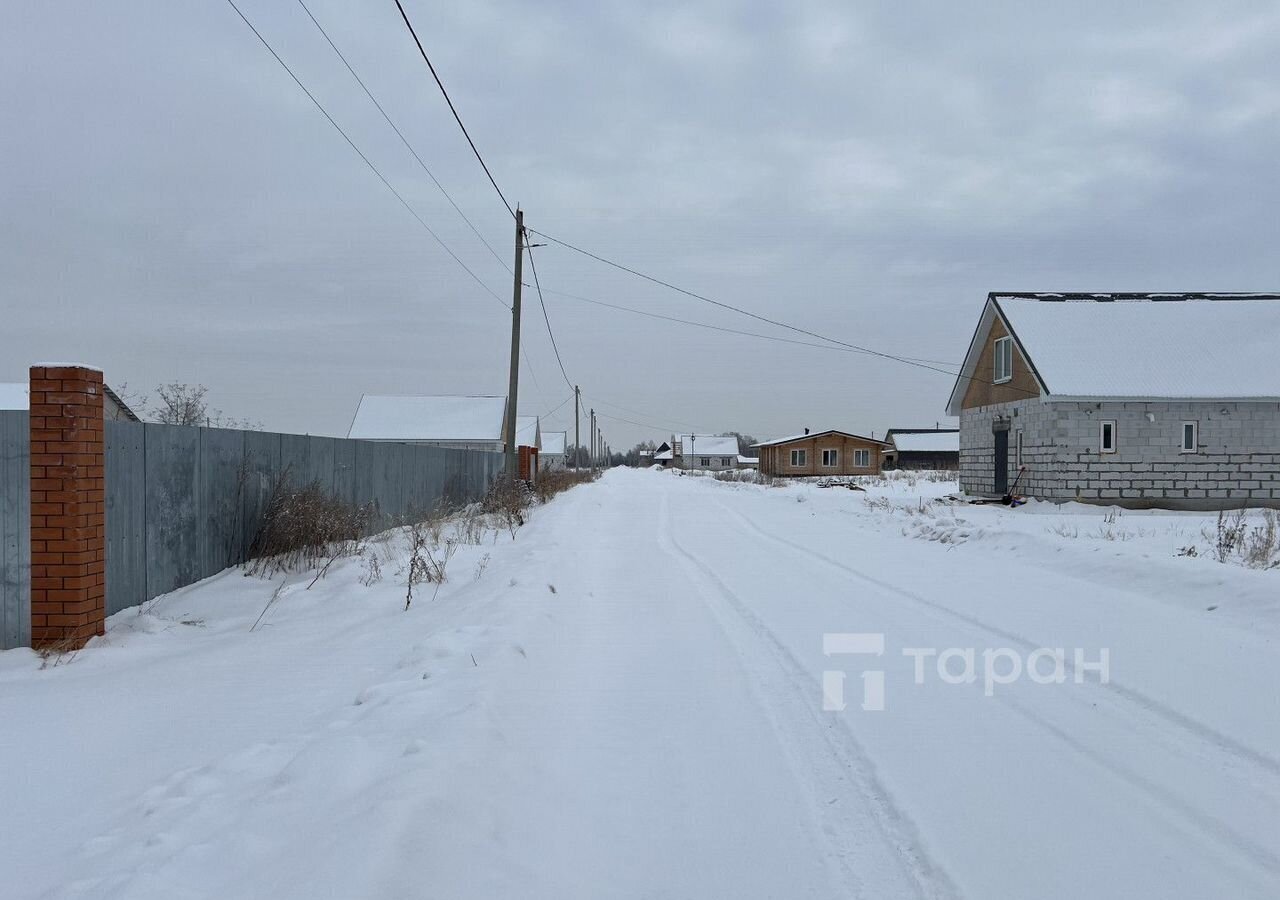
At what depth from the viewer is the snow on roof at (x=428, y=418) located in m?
52.4

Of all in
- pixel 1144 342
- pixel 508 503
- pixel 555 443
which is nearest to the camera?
pixel 508 503

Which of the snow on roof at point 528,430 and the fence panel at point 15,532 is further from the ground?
the snow on roof at point 528,430

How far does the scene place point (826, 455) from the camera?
189 feet

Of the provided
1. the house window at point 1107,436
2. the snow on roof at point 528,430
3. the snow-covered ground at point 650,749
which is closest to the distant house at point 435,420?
the snow on roof at point 528,430

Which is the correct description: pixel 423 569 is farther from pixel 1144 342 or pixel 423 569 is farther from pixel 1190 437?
pixel 1144 342

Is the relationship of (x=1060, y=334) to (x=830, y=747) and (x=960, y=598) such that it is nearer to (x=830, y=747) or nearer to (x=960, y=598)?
(x=960, y=598)

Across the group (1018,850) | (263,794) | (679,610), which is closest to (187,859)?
(263,794)

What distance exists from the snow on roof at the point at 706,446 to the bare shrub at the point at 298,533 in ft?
332

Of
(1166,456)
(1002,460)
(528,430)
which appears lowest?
(1002,460)

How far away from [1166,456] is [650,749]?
877 inches

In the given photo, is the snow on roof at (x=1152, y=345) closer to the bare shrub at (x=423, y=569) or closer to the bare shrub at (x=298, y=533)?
the bare shrub at (x=423, y=569)

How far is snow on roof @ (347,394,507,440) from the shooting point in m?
52.4

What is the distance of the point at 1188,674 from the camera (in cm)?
530

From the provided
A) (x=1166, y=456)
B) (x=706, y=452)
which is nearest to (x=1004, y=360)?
(x=1166, y=456)
